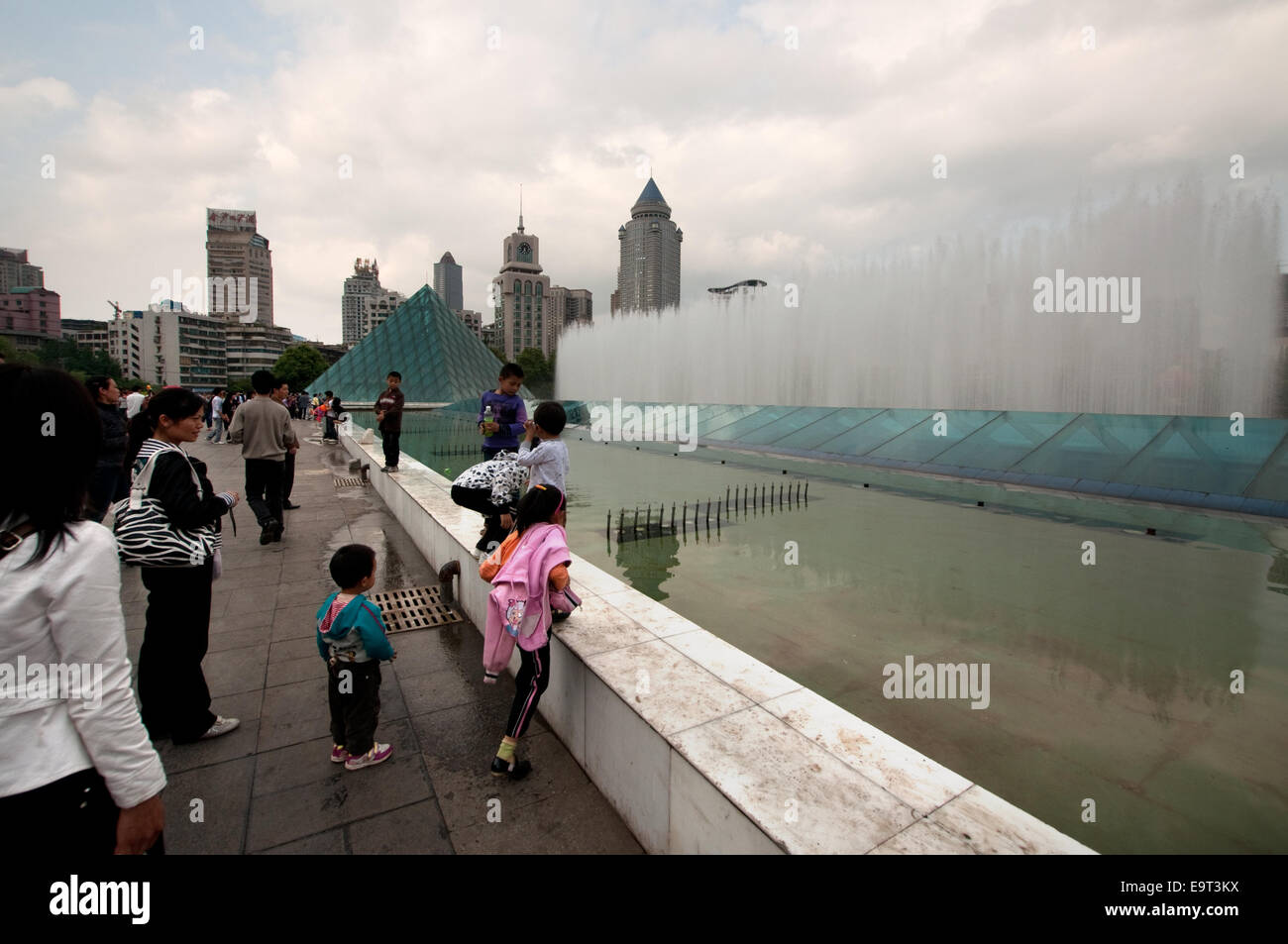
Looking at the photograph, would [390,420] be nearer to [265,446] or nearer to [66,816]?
[265,446]

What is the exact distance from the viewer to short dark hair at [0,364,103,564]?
1451 mm

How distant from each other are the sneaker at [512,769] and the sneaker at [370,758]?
0.65 m

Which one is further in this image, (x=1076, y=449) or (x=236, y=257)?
(x=236, y=257)

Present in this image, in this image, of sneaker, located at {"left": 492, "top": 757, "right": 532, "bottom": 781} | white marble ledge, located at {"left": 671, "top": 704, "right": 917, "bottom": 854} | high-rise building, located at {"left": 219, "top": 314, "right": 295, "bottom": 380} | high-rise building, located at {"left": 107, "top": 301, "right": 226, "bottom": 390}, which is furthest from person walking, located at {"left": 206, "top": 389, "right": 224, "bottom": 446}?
high-rise building, located at {"left": 219, "top": 314, "right": 295, "bottom": 380}

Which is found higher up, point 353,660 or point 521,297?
point 521,297

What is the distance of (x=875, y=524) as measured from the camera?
403 inches

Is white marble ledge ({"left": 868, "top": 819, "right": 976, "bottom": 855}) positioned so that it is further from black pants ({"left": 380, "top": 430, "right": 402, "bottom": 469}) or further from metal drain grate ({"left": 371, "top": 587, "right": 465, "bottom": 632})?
black pants ({"left": 380, "top": 430, "right": 402, "bottom": 469})

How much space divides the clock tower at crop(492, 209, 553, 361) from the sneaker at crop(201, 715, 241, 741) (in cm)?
13599

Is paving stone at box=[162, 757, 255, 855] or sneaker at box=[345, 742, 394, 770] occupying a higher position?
sneaker at box=[345, 742, 394, 770]

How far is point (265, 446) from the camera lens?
7410 millimetres

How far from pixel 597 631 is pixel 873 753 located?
1620mm

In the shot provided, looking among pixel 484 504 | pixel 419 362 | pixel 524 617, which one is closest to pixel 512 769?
pixel 524 617

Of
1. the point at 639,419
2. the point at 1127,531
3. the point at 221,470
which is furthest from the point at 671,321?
the point at 1127,531

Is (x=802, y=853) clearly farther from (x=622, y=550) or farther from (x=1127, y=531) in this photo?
(x=1127, y=531)
